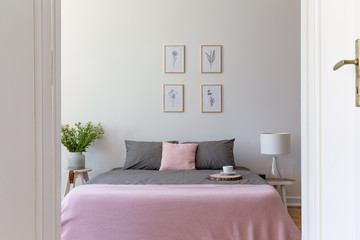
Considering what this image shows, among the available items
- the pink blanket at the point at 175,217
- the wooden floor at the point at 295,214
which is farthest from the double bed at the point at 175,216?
the wooden floor at the point at 295,214

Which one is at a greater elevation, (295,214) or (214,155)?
(214,155)

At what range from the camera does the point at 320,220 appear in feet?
3.59

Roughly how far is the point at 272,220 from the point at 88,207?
4.64ft

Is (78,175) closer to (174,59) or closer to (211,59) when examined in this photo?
(174,59)

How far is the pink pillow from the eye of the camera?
4.02 m

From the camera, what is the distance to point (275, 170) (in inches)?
175

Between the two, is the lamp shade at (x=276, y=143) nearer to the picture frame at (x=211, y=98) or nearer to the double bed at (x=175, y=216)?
the picture frame at (x=211, y=98)

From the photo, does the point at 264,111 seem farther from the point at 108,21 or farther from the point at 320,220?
the point at 320,220

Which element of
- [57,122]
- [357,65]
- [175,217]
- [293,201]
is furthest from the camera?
[293,201]

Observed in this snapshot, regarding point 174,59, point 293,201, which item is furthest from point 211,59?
point 293,201

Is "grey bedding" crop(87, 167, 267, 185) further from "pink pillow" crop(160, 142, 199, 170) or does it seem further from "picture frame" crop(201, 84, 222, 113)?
"picture frame" crop(201, 84, 222, 113)

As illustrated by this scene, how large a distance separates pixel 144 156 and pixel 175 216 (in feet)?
5.49

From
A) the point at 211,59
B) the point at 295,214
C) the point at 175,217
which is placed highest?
the point at 211,59

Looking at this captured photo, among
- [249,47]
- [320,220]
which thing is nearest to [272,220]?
[320,220]
